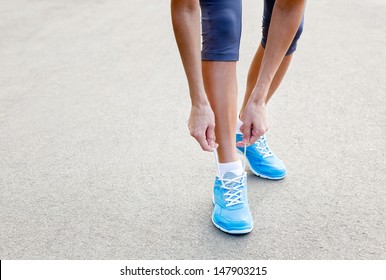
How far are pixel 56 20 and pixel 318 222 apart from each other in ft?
11.5

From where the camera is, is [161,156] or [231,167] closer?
[231,167]

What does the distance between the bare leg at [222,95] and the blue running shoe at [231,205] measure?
12 centimetres

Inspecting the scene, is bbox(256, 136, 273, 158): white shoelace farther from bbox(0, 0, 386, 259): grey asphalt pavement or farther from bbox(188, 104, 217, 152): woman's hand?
bbox(188, 104, 217, 152): woman's hand

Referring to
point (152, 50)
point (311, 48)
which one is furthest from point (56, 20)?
point (311, 48)

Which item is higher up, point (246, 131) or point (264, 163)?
point (246, 131)

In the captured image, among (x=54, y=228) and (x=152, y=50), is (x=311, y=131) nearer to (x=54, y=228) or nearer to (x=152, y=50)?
(x=54, y=228)

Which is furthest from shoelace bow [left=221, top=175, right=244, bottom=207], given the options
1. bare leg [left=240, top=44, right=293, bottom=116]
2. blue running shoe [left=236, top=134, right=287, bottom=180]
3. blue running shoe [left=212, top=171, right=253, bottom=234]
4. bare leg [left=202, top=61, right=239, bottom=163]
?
bare leg [left=240, top=44, right=293, bottom=116]

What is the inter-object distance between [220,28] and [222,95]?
198mm

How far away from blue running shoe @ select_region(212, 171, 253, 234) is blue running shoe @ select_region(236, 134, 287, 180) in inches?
8.1

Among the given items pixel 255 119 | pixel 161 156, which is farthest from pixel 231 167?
pixel 161 156

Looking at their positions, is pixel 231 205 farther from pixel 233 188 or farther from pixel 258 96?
pixel 258 96

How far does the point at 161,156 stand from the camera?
207 cm

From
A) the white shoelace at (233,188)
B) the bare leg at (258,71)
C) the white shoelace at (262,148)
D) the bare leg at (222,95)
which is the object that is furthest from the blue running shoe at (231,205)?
the bare leg at (258,71)

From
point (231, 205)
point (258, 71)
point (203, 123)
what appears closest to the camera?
point (203, 123)
